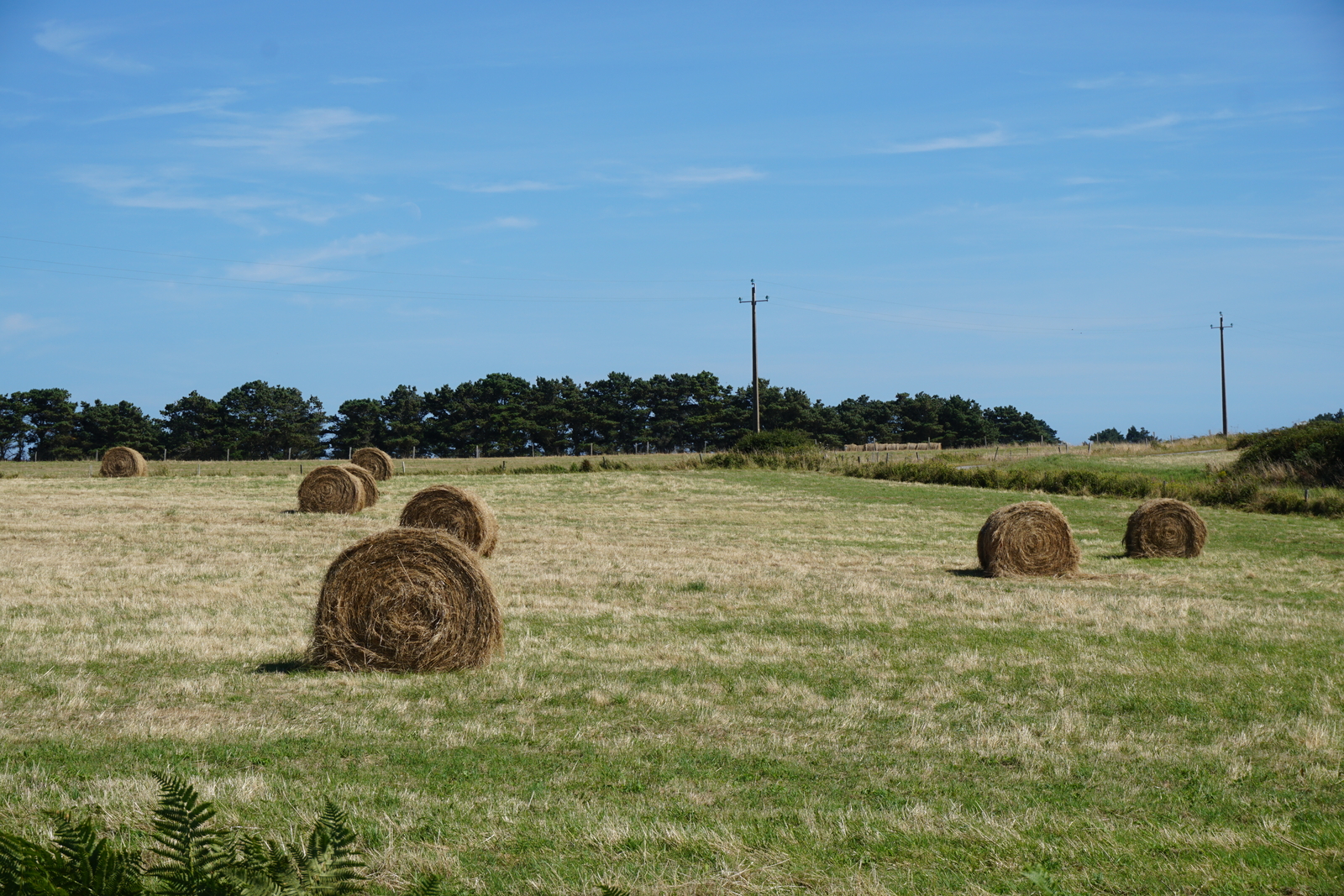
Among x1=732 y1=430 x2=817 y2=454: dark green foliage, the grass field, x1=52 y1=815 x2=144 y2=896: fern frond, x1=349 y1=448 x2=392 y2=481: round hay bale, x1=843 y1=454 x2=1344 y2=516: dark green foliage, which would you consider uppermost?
x1=732 y1=430 x2=817 y2=454: dark green foliage

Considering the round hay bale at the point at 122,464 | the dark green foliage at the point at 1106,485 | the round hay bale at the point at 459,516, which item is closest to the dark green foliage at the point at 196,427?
the round hay bale at the point at 122,464

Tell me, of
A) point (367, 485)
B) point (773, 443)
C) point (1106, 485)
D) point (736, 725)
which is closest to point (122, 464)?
point (367, 485)

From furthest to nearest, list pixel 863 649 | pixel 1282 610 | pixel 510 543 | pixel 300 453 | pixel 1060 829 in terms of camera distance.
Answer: pixel 300 453
pixel 510 543
pixel 1282 610
pixel 863 649
pixel 1060 829

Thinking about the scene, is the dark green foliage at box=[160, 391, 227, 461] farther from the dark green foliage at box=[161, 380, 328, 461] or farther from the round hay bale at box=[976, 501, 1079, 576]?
the round hay bale at box=[976, 501, 1079, 576]

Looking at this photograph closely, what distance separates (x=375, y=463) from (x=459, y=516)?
24.7 meters

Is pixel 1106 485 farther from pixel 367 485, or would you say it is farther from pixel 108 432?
pixel 108 432

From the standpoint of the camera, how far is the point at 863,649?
13.8m

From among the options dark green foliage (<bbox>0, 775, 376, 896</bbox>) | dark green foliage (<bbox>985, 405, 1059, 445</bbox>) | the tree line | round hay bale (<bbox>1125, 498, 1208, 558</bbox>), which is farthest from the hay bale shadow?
dark green foliage (<bbox>985, 405, 1059, 445</bbox>)

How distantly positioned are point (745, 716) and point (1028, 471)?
152 ft

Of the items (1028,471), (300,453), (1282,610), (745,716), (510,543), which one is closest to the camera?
(745,716)

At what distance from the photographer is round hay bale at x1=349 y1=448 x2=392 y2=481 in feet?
159

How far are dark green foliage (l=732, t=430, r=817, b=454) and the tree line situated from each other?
18.9 meters

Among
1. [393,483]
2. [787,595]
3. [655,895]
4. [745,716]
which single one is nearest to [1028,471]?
[393,483]

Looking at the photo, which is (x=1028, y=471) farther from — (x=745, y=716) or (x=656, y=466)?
(x=745, y=716)
